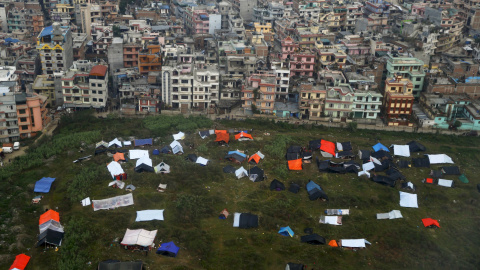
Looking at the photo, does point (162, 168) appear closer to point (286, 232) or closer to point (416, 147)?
point (286, 232)

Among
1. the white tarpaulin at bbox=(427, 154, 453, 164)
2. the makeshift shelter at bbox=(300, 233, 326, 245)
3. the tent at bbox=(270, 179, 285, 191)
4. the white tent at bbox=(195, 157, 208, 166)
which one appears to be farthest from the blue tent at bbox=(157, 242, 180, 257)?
the white tarpaulin at bbox=(427, 154, 453, 164)

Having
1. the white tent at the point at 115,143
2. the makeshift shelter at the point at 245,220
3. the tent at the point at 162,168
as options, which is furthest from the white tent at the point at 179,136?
the makeshift shelter at the point at 245,220

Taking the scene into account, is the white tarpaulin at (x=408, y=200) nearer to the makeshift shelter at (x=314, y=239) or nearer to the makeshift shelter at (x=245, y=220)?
the makeshift shelter at (x=314, y=239)

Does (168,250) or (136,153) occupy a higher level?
(136,153)

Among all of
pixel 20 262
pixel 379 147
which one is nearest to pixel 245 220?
pixel 20 262

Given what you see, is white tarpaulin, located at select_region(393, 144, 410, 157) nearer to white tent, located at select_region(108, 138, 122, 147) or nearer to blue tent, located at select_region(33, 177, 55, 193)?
white tent, located at select_region(108, 138, 122, 147)

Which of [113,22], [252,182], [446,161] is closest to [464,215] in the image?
[446,161]

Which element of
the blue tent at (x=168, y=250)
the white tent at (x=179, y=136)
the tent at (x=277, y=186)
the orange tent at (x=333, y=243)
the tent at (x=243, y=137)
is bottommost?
the blue tent at (x=168, y=250)

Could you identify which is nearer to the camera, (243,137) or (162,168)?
(162,168)
